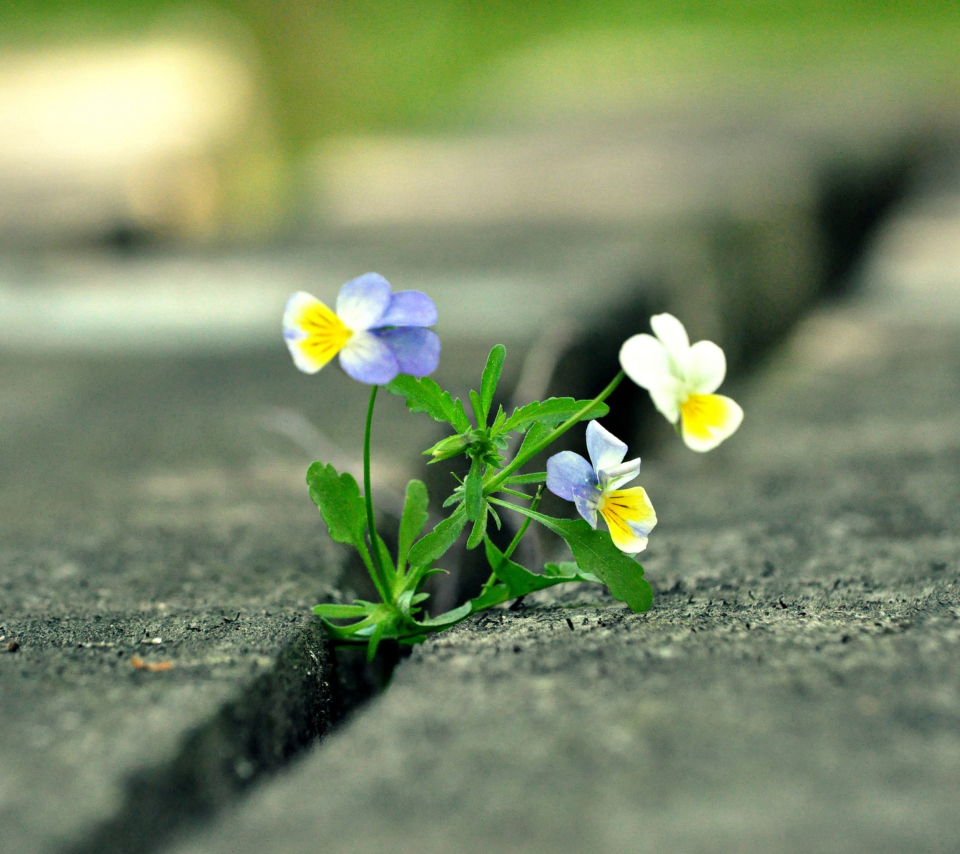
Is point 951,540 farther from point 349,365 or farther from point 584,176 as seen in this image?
point 584,176

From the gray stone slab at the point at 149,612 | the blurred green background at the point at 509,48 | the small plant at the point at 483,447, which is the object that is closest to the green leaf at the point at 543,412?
the small plant at the point at 483,447

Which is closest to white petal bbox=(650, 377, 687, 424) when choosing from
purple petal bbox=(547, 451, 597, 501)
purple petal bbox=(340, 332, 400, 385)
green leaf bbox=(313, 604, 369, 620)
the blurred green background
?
purple petal bbox=(547, 451, 597, 501)

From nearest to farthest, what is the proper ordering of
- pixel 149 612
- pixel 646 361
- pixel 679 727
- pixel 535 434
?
pixel 679 727 < pixel 646 361 < pixel 535 434 < pixel 149 612

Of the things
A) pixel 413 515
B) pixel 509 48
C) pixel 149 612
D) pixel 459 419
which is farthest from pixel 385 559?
pixel 509 48

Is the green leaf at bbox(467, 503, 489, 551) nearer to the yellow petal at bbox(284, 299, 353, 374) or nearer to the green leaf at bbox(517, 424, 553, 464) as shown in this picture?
the green leaf at bbox(517, 424, 553, 464)

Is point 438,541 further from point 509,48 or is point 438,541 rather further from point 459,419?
point 509,48

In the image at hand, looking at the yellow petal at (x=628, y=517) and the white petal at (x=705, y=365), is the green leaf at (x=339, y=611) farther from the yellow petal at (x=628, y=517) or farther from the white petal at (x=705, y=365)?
the white petal at (x=705, y=365)
